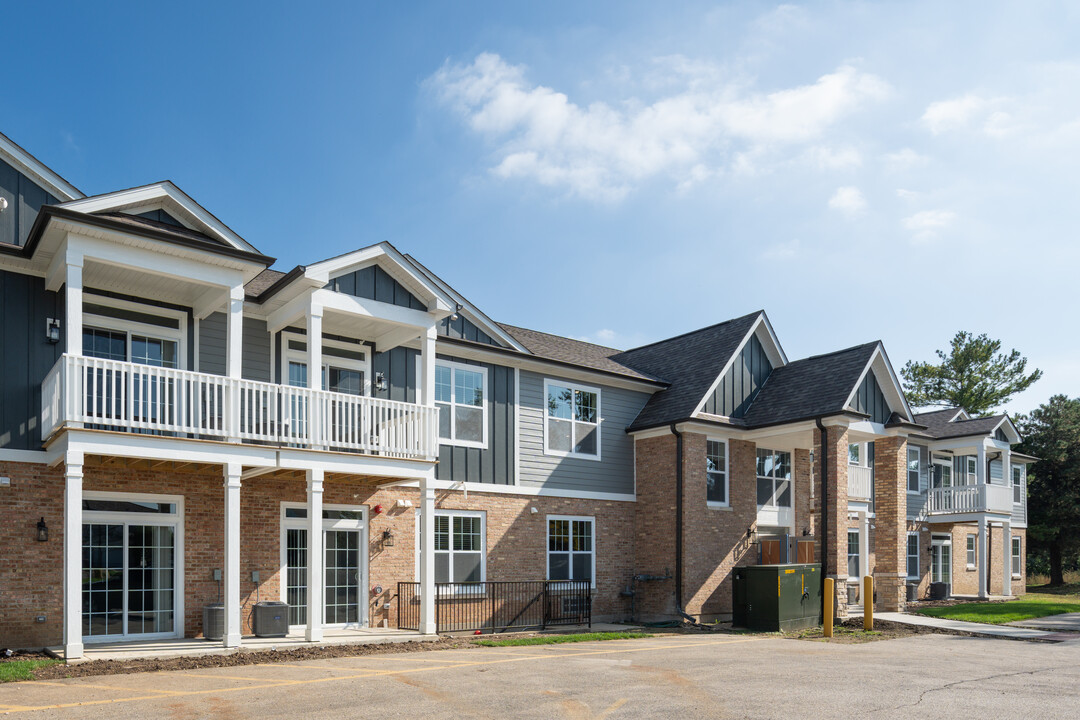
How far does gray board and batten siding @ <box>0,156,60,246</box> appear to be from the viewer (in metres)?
14.6

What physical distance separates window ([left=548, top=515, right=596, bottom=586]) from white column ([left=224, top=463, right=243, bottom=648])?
27.4 ft

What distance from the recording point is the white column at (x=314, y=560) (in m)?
14.9

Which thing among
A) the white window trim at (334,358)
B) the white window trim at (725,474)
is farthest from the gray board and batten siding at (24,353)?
the white window trim at (725,474)

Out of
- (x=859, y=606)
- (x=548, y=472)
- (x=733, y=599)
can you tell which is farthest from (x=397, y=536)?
(x=859, y=606)

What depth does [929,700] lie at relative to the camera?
10461 mm

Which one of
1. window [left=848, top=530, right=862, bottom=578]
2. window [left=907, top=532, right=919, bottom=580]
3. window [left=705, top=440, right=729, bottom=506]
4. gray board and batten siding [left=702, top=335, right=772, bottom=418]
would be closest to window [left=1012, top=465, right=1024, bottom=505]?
window [left=907, top=532, right=919, bottom=580]

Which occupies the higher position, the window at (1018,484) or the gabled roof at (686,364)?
the gabled roof at (686,364)

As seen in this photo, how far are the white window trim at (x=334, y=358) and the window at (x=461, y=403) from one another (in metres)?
1.72

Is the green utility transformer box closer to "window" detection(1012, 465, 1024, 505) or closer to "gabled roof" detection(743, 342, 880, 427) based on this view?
"gabled roof" detection(743, 342, 880, 427)

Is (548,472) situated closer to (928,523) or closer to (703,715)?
(703,715)

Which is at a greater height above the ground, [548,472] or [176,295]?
[176,295]

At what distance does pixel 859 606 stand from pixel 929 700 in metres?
15.8

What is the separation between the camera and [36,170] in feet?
49.0

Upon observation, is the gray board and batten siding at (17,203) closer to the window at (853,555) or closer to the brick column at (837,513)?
the brick column at (837,513)
